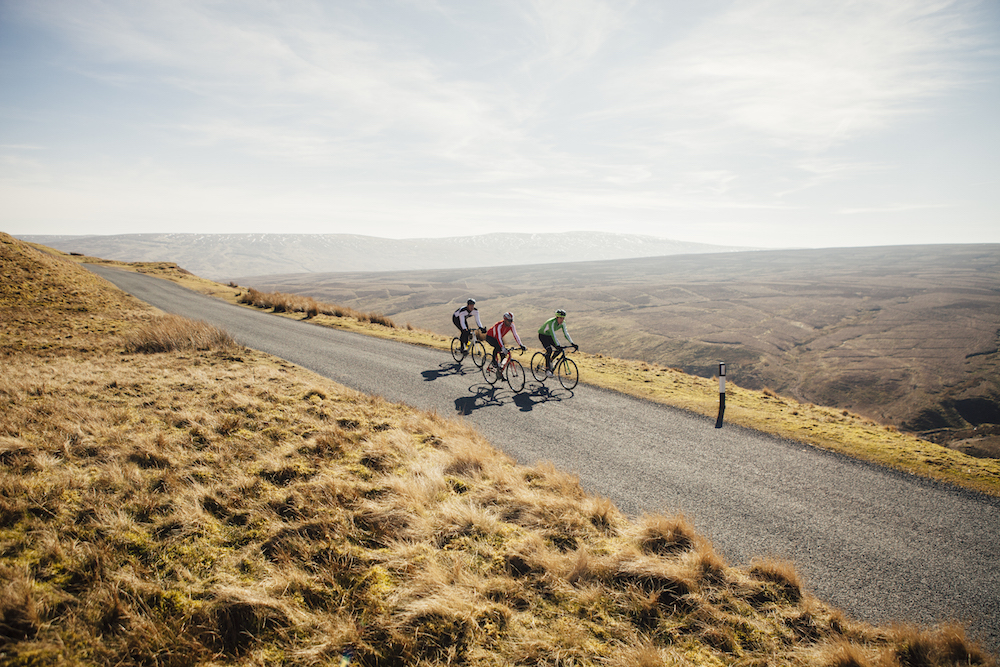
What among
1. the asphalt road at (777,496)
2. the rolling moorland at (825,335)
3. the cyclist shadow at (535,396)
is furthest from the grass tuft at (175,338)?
the rolling moorland at (825,335)

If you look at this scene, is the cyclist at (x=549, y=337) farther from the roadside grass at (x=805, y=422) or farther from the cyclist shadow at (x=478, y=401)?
the cyclist shadow at (x=478, y=401)

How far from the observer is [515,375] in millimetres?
13117

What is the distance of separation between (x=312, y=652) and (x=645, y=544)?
372 centimetres

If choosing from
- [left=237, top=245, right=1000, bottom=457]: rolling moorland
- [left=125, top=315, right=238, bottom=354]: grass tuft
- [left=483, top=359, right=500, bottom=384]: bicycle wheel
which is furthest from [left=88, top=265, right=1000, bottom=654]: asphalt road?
[left=237, top=245, right=1000, bottom=457]: rolling moorland

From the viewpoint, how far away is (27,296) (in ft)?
58.2

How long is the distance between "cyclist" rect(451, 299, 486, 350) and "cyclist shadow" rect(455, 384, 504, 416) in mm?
2639

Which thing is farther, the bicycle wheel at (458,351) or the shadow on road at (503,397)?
the bicycle wheel at (458,351)

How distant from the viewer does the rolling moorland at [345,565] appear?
11.3 feet

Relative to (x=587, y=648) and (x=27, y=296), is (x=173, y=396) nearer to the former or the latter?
(x=587, y=648)

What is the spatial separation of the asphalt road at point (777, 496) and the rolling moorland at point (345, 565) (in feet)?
2.94

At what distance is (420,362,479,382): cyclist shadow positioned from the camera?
14094 mm

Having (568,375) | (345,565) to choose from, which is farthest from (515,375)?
(345,565)

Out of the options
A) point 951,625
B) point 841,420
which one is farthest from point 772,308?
point 951,625

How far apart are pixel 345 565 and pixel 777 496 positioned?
6594 mm
